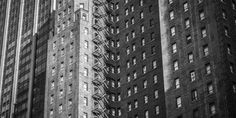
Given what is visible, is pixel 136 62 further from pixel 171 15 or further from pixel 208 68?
pixel 208 68

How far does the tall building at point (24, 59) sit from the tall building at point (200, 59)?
34.8 metres

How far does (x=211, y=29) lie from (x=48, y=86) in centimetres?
4061

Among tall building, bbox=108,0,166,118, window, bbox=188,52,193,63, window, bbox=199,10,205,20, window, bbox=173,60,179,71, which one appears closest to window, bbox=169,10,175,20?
window, bbox=199,10,205,20

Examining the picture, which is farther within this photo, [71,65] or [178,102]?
[71,65]

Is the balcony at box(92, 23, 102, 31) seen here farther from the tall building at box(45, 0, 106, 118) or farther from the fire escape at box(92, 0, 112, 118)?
the tall building at box(45, 0, 106, 118)

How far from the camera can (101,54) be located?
356 ft

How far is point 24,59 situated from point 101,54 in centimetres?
2460

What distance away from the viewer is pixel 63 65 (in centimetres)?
10800

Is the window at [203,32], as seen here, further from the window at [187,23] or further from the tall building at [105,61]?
the tall building at [105,61]

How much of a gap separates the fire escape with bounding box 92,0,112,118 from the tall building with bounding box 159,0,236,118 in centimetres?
1891

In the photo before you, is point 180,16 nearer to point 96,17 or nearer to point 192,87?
point 192,87

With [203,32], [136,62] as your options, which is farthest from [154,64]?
[203,32]

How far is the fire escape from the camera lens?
337ft

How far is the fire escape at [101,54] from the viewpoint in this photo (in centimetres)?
10262
